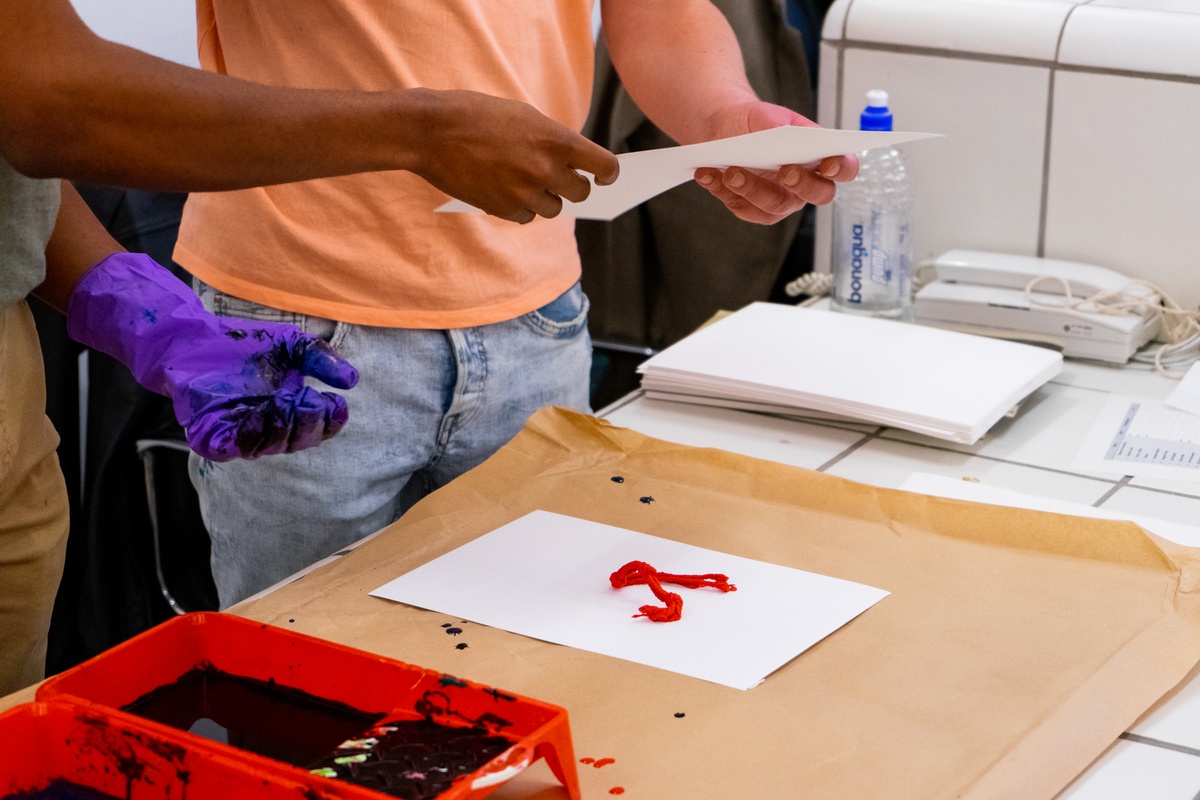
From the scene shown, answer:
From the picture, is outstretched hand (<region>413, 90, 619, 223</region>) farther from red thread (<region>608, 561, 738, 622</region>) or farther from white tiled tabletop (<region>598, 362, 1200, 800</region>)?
white tiled tabletop (<region>598, 362, 1200, 800</region>)

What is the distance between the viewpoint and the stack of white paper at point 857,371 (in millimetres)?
1390

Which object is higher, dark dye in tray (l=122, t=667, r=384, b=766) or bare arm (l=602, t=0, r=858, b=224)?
bare arm (l=602, t=0, r=858, b=224)

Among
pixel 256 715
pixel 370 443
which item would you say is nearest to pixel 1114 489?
pixel 370 443

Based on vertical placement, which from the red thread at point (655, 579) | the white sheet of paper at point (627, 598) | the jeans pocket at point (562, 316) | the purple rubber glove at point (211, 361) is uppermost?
the purple rubber glove at point (211, 361)

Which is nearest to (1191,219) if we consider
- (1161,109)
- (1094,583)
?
(1161,109)

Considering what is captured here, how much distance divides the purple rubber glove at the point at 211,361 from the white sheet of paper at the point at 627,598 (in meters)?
0.19

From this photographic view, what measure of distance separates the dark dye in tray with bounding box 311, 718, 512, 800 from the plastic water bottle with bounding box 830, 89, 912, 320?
1.13m

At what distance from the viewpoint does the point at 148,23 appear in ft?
7.72

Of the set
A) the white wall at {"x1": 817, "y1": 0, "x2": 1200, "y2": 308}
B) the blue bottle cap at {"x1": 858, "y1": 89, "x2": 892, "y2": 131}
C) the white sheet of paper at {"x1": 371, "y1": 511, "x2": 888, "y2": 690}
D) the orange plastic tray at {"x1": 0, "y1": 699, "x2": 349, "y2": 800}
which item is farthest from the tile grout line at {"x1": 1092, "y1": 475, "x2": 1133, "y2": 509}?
the orange plastic tray at {"x1": 0, "y1": 699, "x2": 349, "y2": 800}

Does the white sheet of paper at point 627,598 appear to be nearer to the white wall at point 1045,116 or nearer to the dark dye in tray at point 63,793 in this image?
the dark dye in tray at point 63,793

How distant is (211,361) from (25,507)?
215mm

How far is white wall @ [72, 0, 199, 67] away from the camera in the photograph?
2.25 m

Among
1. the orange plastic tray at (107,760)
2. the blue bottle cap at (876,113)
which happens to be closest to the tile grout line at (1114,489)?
the blue bottle cap at (876,113)

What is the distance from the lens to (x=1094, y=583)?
3.40ft
